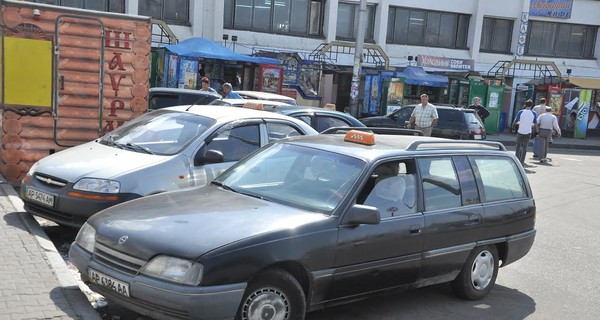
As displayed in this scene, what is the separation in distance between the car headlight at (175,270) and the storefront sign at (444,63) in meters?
25.3

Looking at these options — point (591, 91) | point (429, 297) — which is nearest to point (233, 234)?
point (429, 297)

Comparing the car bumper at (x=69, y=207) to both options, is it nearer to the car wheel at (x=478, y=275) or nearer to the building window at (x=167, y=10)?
the car wheel at (x=478, y=275)

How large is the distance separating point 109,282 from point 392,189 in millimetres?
2371

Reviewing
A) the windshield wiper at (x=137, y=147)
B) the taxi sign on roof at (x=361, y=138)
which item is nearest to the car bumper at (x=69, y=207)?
the windshield wiper at (x=137, y=147)

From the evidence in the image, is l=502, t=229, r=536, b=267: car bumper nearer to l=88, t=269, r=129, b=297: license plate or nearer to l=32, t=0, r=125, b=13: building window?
l=88, t=269, r=129, b=297: license plate

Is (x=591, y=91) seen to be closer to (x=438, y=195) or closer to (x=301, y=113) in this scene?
(x=301, y=113)

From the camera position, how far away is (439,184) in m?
5.61

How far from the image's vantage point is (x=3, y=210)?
7.05 meters

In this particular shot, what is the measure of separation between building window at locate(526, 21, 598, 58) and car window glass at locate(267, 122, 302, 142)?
28733 millimetres

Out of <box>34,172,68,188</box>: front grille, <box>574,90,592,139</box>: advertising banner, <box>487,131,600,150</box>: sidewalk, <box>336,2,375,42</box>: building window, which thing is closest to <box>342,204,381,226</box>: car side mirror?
<box>34,172,68,188</box>: front grille

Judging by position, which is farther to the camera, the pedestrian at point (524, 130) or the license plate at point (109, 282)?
the pedestrian at point (524, 130)

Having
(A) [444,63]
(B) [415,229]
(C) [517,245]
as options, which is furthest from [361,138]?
(A) [444,63]

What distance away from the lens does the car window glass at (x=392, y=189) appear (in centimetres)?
505

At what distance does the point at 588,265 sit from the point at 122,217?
580 cm
